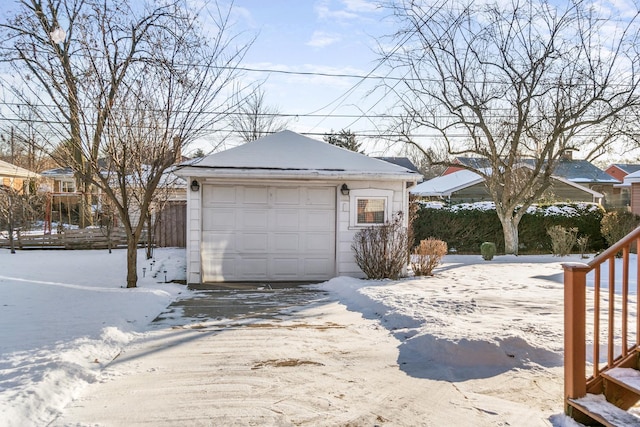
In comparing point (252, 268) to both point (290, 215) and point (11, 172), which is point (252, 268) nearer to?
point (290, 215)

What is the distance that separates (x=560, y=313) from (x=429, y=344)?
269 cm

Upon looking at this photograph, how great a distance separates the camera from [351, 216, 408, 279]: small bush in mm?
9703

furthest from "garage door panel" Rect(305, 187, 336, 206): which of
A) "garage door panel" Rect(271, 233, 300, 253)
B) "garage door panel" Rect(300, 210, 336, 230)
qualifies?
"garage door panel" Rect(271, 233, 300, 253)

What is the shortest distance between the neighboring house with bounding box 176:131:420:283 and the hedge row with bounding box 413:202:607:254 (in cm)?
752

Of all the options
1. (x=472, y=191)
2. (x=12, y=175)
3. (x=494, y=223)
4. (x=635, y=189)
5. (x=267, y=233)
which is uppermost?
(x=12, y=175)

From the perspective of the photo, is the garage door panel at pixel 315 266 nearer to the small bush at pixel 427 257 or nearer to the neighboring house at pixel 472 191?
the small bush at pixel 427 257

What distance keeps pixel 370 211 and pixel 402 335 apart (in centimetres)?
488

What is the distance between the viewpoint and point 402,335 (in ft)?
18.4

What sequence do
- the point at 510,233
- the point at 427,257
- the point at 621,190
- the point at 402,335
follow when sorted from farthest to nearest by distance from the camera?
the point at 621,190 < the point at 510,233 < the point at 427,257 < the point at 402,335

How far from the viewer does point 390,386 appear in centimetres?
411

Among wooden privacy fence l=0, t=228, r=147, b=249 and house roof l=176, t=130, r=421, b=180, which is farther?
wooden privacy fence l=0, t=228, r=147, b=249

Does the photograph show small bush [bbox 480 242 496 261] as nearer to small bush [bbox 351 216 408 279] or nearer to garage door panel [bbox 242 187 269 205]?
small bush [bbox 351 216 408 279]

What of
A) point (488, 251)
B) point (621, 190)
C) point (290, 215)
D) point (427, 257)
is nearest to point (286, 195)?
point (290, 215)

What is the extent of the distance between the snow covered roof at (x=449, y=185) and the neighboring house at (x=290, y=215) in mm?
13571
